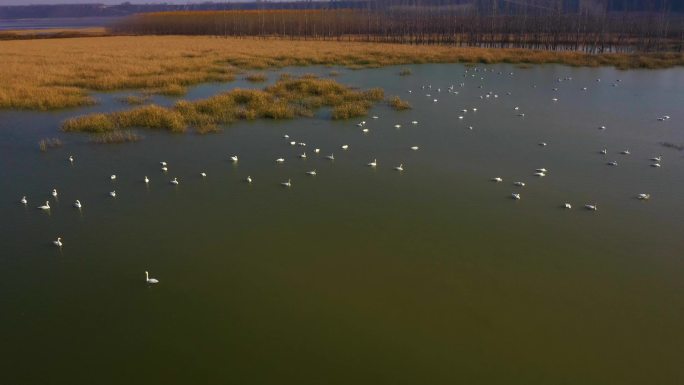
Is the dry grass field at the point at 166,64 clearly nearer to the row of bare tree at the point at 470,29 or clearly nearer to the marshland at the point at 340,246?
the marshland at the point at 340,246

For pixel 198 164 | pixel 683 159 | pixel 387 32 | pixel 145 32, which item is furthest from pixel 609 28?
pixel 145 32

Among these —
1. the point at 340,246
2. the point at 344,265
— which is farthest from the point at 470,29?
the point at 344,265

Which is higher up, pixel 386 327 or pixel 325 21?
pixel 325 21

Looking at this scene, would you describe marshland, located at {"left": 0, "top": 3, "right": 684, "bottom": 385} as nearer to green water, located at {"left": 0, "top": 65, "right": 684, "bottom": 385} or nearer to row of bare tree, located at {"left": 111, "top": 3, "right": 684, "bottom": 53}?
green water, located at {"left": 0, "top": 65, "right": 684, "bottom": 385}

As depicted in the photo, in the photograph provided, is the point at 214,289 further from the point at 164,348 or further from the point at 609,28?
the point at 609,28

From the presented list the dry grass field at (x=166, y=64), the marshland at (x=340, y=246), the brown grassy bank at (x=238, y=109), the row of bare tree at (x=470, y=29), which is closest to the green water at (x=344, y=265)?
the marshland at (x=340, y=246)

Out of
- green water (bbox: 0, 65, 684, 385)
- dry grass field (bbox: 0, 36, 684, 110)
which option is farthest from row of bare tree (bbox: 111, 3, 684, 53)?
green water (bbox: 0, 65, 684, 385)

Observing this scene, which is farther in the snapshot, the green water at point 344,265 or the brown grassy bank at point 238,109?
the brown grassy bank at point 238,109
